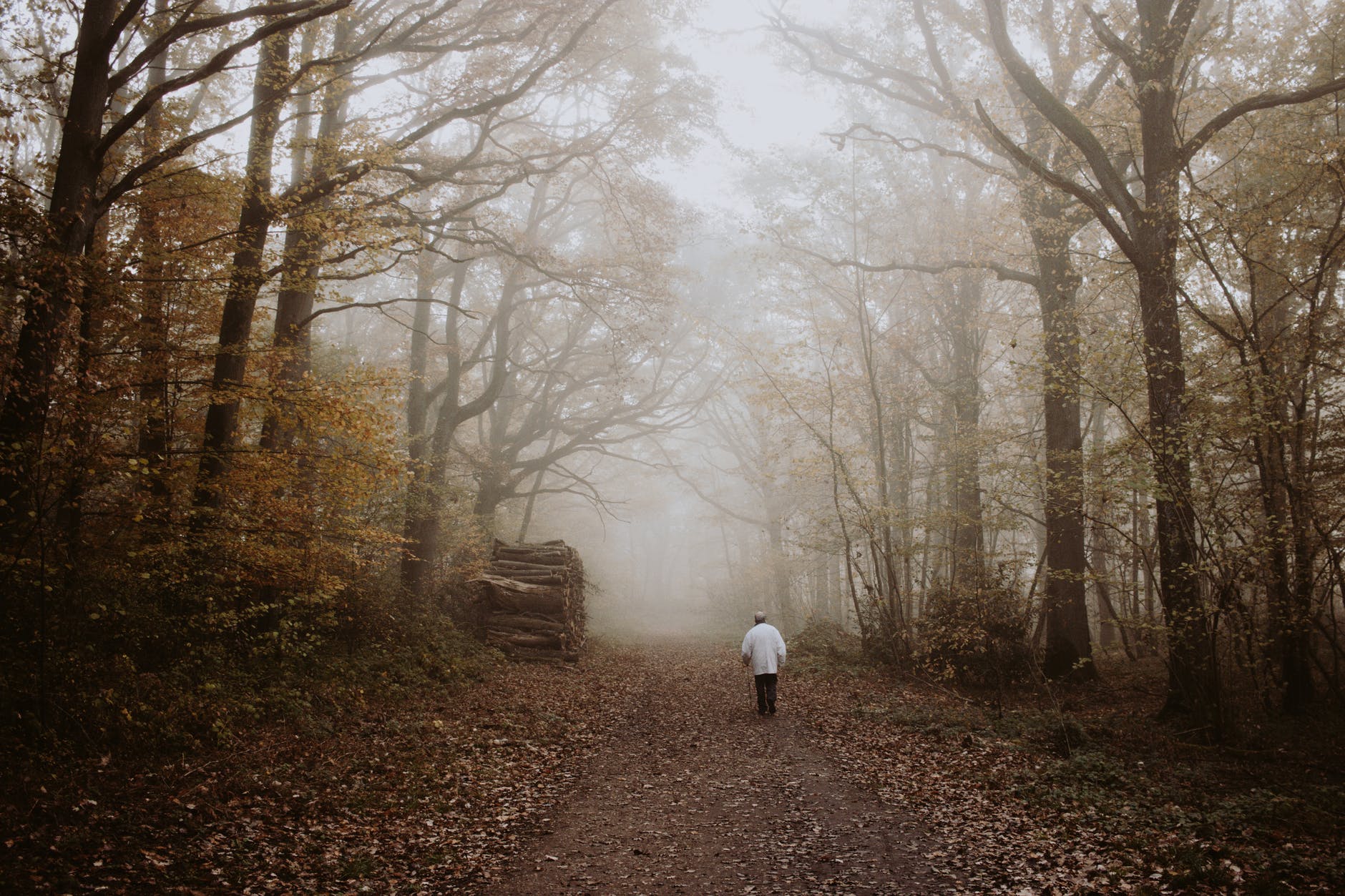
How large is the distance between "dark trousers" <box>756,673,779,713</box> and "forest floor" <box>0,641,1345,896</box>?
1403mm

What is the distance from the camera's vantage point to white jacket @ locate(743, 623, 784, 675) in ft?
36.4

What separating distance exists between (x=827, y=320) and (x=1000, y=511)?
26.4ft

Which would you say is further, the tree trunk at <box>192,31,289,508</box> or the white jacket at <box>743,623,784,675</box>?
the white jacket at <box>743,623,784,675</box>

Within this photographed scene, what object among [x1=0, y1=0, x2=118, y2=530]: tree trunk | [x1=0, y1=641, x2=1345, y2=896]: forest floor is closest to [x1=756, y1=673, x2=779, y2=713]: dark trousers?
[x1=0, y1=641, x2=1345, y2=896]: forest floor

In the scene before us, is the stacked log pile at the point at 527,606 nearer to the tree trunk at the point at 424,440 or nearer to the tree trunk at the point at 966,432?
the tree trunk at the point at 424,440

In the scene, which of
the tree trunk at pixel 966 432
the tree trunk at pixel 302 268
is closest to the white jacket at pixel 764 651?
the tree trunk at pixel 966 432

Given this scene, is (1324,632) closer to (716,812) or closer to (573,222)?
(716,812)

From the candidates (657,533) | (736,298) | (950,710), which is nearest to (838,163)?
(736,298)

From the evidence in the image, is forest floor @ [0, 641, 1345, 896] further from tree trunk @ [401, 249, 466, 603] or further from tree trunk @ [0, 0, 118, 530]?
tree trunk @ [401, 249, 466, 603]

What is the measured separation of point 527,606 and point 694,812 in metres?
9.83

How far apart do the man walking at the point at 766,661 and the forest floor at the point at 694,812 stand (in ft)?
4.68

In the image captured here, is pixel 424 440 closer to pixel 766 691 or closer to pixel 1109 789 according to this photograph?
pixel 766 691

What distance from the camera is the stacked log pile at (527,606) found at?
15.6 metres

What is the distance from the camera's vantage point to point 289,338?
10.9 m
